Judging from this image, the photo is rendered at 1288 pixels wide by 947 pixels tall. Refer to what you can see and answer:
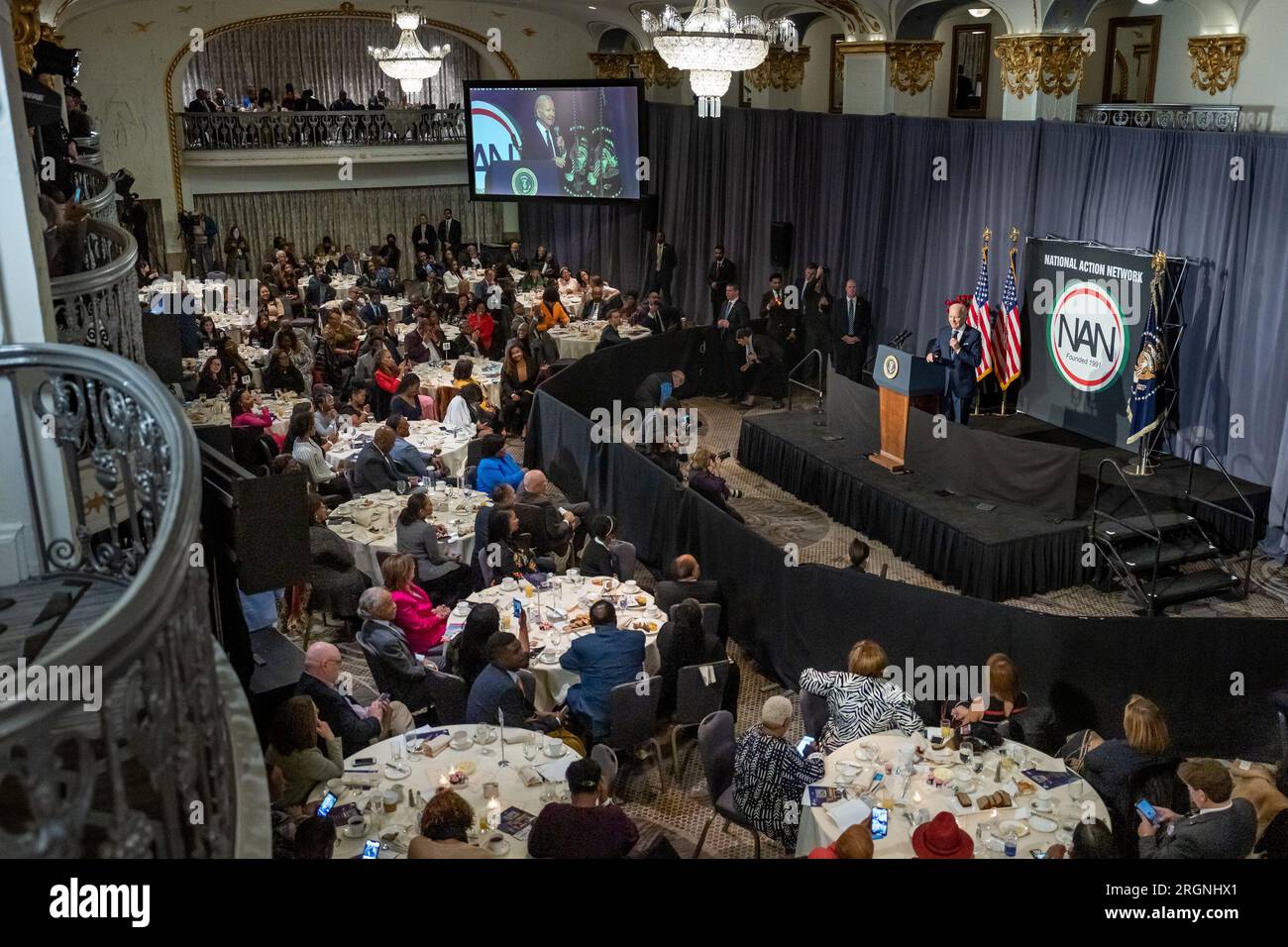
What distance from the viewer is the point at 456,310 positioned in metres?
15.0

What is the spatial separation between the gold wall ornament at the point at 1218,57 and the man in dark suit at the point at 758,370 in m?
5.95

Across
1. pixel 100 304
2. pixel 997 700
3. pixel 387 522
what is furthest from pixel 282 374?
pixel 997 700

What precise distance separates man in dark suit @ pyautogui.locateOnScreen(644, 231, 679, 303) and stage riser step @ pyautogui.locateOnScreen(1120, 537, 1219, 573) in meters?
10.3

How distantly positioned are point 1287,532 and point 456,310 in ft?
31.7

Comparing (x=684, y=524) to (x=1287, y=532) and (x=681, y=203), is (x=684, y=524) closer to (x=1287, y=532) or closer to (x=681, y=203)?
(x=1287, y=532)

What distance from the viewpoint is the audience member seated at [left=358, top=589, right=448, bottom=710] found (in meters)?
5.96

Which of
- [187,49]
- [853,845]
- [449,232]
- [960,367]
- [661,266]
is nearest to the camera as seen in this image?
[853,845]

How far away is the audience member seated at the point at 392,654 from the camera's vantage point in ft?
19.6

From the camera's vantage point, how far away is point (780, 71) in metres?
17.7

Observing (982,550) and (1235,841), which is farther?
(982,550)

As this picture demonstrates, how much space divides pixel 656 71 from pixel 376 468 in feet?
43.7

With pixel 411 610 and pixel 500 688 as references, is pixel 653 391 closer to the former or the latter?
pixel 411 610

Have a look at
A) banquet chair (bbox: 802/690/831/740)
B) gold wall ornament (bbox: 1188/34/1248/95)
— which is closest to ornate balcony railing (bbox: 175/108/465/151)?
gold wall ornament (bbox: 1188/34/1248/95)
